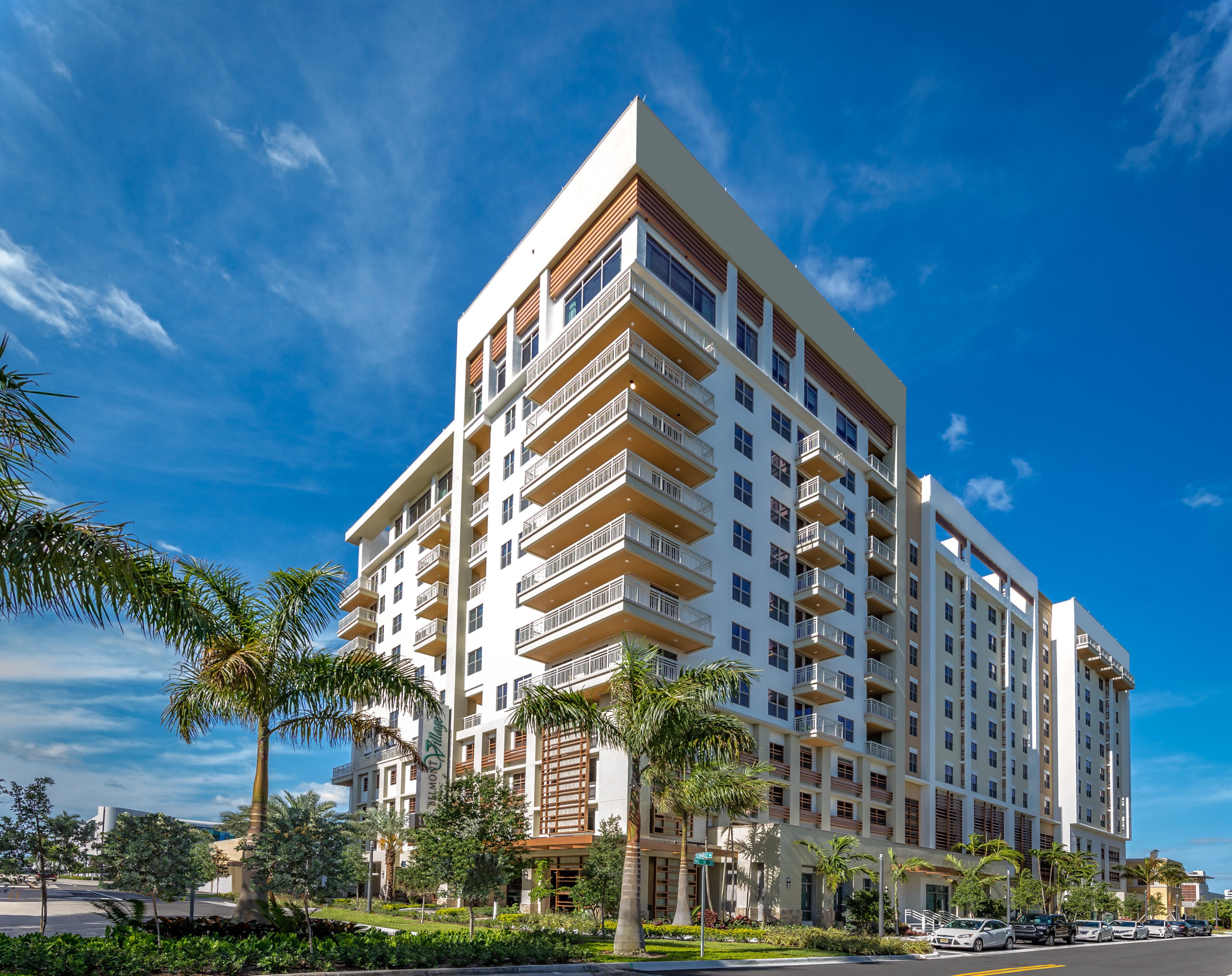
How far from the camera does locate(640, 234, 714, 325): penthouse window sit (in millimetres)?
45281

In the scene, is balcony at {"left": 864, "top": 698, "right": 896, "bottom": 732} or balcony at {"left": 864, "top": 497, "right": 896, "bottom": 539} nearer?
balcony at {"left": 864, "top": 698, "right": 896, "bottom": 732}

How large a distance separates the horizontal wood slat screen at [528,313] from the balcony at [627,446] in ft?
31.1

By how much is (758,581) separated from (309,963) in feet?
110

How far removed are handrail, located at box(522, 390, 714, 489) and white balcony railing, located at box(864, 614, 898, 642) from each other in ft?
59.4

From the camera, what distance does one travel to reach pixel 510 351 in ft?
182

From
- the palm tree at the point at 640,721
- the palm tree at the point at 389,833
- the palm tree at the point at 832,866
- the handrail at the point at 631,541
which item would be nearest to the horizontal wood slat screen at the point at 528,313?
the handrail at the point at 631,541

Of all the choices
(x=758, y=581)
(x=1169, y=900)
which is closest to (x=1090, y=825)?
(x=1169, y=900)

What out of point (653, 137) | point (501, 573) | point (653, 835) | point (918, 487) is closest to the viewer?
point (653, 835)

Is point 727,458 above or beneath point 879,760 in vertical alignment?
above

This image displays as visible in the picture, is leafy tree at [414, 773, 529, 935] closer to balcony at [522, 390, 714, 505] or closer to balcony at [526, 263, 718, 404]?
balcony at [522, 390, 714, 505]

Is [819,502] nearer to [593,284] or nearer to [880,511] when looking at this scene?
[880,511]

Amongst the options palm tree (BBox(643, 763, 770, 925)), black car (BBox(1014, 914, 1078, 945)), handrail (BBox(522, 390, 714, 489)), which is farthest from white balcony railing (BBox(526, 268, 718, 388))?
black car (BBox(1014, 914, 1078, 945))

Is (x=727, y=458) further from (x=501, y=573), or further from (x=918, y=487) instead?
(x=918, y=487)

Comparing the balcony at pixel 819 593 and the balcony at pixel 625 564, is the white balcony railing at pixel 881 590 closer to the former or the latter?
the balcony at pixel 819 593
